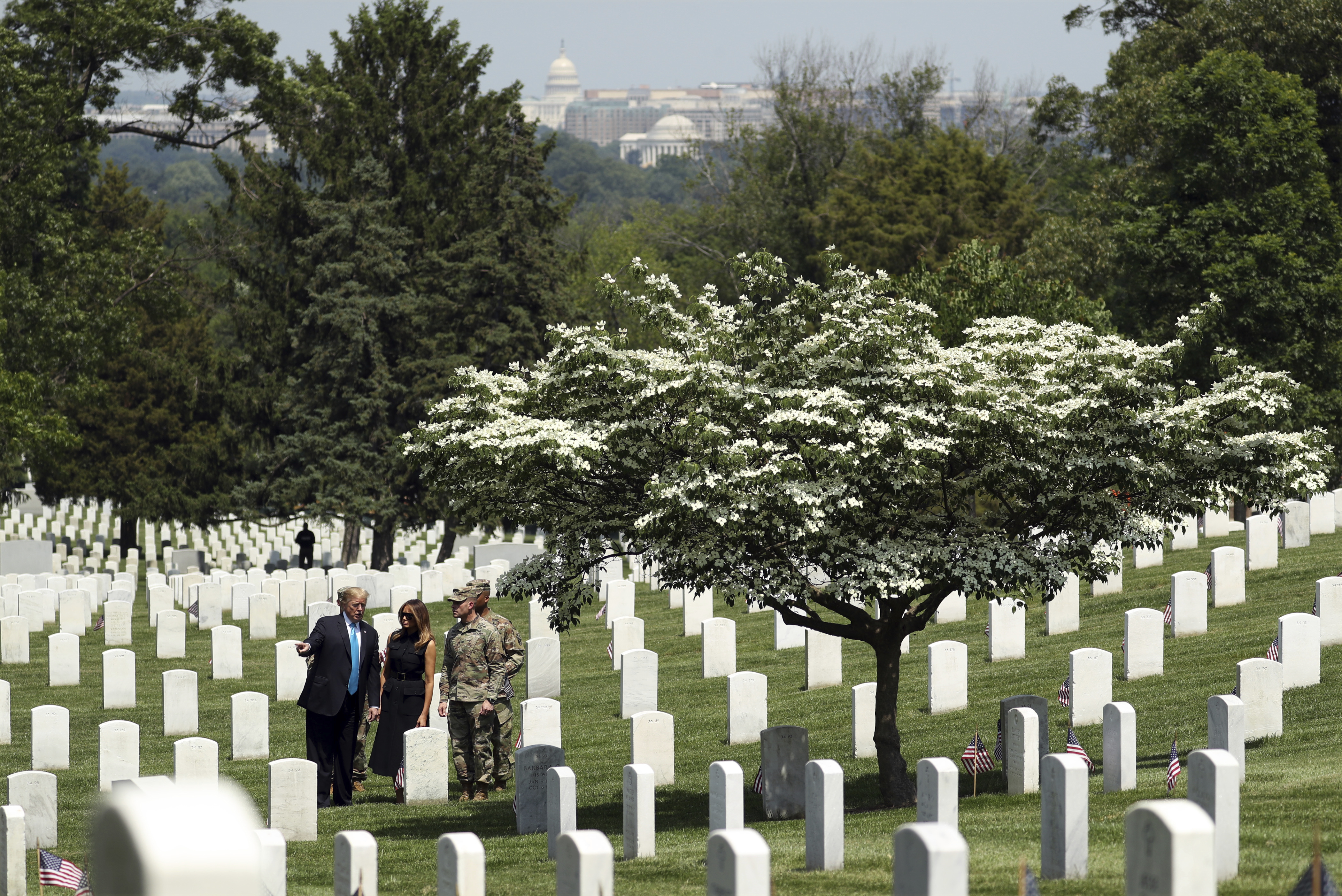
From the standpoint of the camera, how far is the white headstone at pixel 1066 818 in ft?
24.2

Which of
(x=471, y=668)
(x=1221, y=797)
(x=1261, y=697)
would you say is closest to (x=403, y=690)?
(x=471, y=668)

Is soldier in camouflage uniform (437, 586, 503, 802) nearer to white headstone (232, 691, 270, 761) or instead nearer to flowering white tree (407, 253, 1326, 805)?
flowering white tree (407, 253, 1326, 805)

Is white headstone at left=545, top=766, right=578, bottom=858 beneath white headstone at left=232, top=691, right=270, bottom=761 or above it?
above

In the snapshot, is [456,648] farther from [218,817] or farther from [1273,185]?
[1273,185]

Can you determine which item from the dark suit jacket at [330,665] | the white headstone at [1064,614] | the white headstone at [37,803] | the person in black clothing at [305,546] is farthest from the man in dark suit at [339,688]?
the person in black clothing at [305,546]

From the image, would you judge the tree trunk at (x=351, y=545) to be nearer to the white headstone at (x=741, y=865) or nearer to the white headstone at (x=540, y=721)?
the white headstone at (x=540, y=721)

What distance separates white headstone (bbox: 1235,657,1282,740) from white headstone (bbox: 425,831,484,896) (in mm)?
7162

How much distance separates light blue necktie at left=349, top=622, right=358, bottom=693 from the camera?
39.2 feet

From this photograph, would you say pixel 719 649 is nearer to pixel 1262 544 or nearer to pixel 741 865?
pixel 1262 544

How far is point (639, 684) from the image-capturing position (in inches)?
638

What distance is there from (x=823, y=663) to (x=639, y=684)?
81.6 inches

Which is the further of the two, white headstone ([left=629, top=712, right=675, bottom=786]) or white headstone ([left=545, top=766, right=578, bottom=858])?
white headstone ([left=629, top=712, right=675, bottom=786])

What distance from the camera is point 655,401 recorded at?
416 inches

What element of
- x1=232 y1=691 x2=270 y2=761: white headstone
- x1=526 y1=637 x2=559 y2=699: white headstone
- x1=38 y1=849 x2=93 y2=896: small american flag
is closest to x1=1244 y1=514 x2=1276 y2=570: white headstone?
x1=526 y1=637 x2=559 y2=699: white headstone
